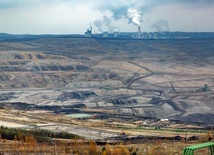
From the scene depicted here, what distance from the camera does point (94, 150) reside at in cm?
2689

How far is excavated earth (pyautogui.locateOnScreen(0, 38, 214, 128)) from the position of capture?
7569 cm

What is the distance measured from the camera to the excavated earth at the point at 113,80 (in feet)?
248

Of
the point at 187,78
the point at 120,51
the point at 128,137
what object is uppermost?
the point at 120,51

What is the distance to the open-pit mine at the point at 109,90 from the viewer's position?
5584cm

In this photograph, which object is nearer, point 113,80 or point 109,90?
point 109,90

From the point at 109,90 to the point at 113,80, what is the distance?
43.3 ft

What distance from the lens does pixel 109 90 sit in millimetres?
92750

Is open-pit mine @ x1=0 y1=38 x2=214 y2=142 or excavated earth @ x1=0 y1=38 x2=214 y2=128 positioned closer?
open-pit mine @ x1=0 y1=38 x2=214 y2=142

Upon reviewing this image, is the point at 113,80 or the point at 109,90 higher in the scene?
the point at 113,80

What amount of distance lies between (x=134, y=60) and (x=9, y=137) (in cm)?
10144

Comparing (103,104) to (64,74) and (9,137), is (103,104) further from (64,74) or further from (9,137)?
(9,137)

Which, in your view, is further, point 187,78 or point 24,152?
point 187,78

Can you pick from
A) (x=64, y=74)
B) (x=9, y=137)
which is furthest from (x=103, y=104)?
(x=9, y=137)

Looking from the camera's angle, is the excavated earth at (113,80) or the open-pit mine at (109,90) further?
the excavated earth at (113,80)
